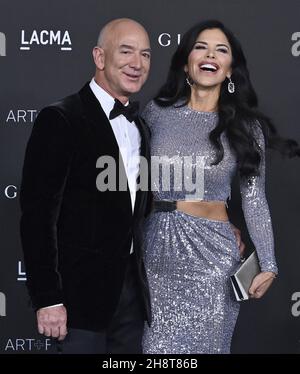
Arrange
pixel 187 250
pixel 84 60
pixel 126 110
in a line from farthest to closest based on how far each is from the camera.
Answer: pixel 84 60, pixel 187 250, pixel 126 110

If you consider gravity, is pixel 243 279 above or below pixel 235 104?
below

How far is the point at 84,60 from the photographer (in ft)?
11.1

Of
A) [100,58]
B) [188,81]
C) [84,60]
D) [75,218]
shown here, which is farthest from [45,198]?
[84,60]

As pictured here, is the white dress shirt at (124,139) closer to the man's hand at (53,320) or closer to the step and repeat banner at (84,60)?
the man's hand at (53,320)

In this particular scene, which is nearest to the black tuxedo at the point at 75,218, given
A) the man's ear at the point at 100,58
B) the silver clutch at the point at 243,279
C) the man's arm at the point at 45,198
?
the man's arm at the point at 45,198

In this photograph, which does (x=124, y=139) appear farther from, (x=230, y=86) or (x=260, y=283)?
(x=260, y=283)

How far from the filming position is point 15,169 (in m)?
3.41

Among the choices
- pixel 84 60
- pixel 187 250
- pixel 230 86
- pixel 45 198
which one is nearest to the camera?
pixel 45 198

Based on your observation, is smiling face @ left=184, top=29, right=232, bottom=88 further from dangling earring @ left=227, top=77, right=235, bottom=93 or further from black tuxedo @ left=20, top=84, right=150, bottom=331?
black tuxedo @ left=20, top=84, right=150, bottom=331

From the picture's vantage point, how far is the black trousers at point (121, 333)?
2.65m

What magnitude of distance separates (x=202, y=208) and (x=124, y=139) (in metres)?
0.38

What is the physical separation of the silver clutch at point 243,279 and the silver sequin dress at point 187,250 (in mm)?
40

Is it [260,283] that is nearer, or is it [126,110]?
[126,110]
